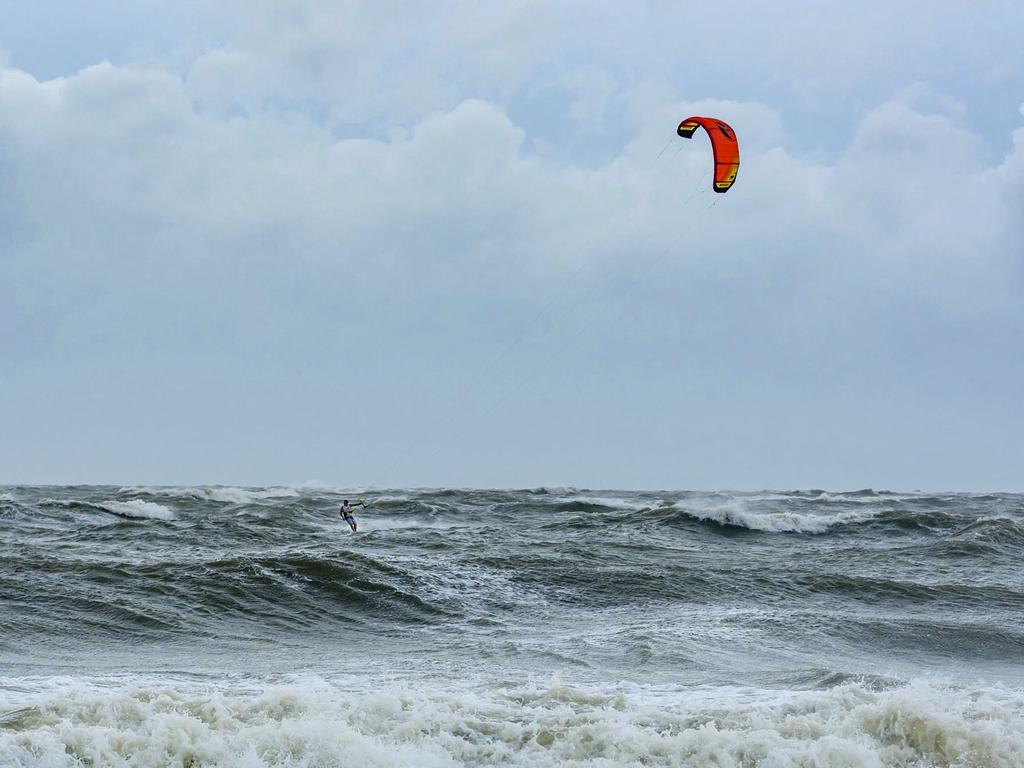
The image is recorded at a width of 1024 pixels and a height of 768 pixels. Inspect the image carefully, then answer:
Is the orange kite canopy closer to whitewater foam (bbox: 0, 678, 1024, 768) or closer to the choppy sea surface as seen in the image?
the choppy sea surface

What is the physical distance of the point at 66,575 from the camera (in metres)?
15.7

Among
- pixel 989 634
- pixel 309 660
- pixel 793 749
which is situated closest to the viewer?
pixel 793 749

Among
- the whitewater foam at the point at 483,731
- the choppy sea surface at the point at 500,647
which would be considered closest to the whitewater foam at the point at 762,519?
the choppy sea surface at the point at 500,647

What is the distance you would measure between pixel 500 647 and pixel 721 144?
10724mm

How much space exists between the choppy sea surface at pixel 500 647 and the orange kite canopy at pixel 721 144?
6968 millimetres

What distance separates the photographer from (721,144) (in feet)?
62.7

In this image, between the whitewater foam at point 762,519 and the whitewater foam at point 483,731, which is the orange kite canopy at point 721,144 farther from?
the whitewater foam at point 762,519

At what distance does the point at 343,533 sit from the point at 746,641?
567 inches

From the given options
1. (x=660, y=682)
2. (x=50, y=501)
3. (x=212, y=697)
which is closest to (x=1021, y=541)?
(x=660, y=682)

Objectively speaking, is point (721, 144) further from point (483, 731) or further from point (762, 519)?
point (762, 519)

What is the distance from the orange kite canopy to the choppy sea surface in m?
6.97

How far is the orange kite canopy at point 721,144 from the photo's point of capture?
734 inches

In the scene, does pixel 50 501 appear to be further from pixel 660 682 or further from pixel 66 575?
pixel 660 682

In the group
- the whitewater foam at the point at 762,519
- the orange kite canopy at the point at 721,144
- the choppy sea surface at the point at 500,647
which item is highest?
the orange kite canopy at the point at 721,144
